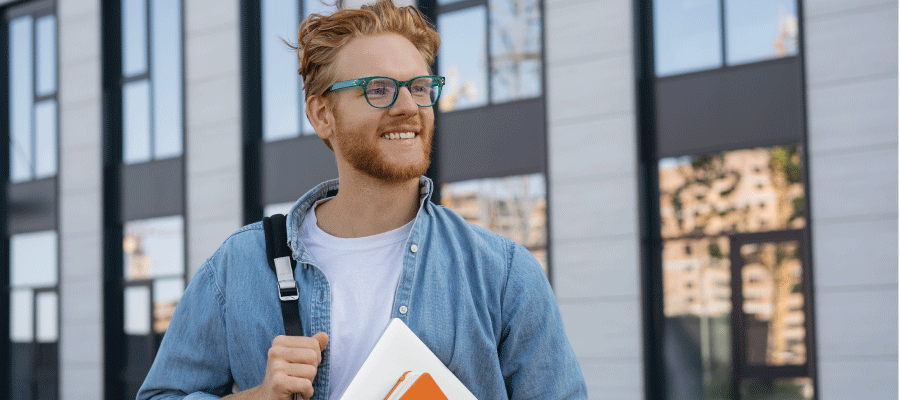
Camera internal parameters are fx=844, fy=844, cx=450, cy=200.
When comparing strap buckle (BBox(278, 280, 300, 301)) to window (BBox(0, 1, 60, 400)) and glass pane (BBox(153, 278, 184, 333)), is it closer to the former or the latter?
glass pane (BBox(153, 278, 184, 333))

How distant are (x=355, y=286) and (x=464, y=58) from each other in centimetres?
797

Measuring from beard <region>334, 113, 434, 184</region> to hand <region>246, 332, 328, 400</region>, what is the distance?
1.29 ft

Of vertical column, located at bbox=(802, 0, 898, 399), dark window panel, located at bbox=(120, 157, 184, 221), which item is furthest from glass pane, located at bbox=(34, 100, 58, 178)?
vertical column, located at bbox=(802, 0, 898, 399)

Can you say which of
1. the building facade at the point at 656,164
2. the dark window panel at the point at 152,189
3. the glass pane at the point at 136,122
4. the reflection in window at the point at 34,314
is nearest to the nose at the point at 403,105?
the building facade at the point at 656,164

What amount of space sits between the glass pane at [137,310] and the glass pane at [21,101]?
9.37 ft

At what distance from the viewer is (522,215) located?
895 cm

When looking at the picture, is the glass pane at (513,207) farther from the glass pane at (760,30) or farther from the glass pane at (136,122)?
the glass pane at (136,122)

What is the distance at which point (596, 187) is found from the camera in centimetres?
842

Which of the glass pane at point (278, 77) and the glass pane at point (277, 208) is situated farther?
the glass pane at point (278, 77)

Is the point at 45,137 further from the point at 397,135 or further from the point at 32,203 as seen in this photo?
the point at 397,135

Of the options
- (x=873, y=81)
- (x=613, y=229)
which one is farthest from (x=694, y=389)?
(x=873, y=81)

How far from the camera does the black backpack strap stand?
5.81ft

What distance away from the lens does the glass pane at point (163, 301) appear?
11.9m

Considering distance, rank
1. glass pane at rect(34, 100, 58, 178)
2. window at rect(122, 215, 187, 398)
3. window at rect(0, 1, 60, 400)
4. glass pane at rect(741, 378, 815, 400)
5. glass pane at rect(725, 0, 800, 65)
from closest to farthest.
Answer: glass pane at rect(741, 378, 815, 400)
glass pane at rect(725, 0, 800, 65)
window at rect(122, 215, 187, 398)
window at rect(0, 1, 60, 400)
glass pane at rect(34, 100, 58, 178)
